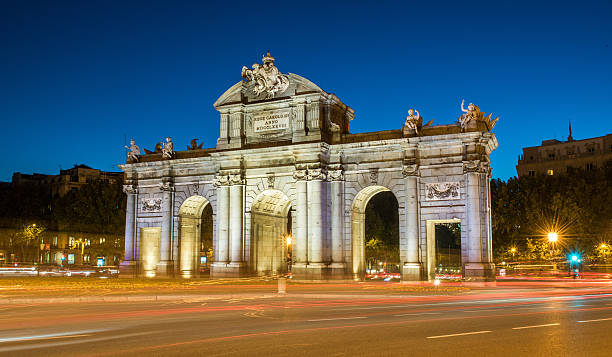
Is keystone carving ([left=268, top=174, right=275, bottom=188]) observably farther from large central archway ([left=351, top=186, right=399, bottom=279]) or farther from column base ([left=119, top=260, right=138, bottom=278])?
column base ([left=119, top=260, right=138, bottom=278])

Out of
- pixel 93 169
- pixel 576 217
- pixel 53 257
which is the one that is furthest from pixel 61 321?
pixel 93 169

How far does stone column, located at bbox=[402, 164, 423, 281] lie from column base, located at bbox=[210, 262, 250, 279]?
1282 centimetres

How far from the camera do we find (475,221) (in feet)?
132

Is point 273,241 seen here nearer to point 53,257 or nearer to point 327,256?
point 327,256

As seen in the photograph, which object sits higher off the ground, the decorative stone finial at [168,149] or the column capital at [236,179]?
the decorative stone finial at [168,149]

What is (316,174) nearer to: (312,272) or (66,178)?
(312,272)

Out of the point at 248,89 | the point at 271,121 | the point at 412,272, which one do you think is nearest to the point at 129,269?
the point at 271,121

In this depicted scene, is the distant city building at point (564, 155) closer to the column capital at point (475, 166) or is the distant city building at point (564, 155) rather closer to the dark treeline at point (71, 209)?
the column capital at point (475, 166)

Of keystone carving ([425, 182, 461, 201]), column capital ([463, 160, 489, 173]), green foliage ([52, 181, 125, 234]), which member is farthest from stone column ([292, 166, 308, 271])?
green foliage ([52, 181, 125, 234])

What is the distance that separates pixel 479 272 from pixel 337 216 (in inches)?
440

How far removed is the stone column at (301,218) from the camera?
147 ft

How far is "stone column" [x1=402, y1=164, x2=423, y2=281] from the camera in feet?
135

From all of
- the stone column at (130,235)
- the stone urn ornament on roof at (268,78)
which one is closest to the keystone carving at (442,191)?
the stone urn ornament on roof at (268,78)

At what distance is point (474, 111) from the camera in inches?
1625
